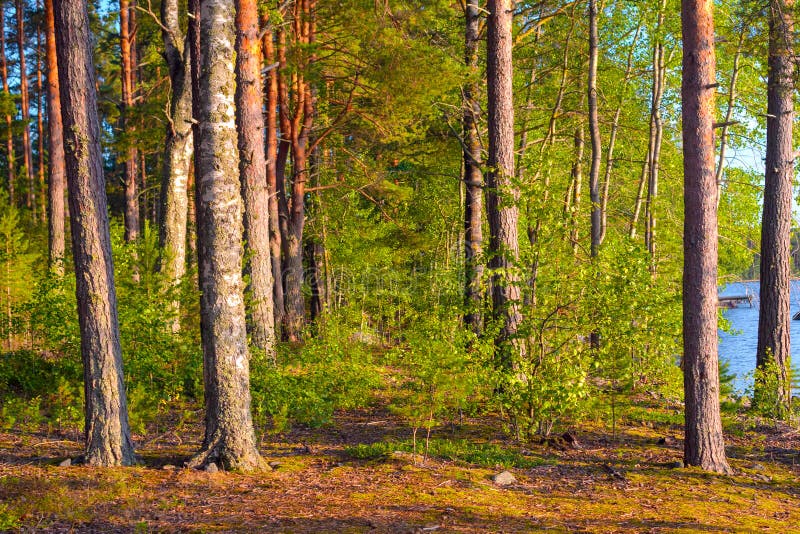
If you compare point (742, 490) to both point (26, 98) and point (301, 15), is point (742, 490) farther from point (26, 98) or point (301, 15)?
point (26, 98)

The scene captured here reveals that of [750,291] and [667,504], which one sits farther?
[750,291]

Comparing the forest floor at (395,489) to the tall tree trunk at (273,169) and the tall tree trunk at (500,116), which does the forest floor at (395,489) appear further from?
the tall tree trunk at (273,169)

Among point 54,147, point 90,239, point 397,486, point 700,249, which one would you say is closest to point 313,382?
point 397,486

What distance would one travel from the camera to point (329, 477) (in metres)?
6.49

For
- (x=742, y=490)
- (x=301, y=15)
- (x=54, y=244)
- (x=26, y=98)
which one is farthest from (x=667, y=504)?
(x=26, y=98)

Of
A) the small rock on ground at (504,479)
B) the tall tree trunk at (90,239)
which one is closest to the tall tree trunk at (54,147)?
the tall tree trunk at (90,239)

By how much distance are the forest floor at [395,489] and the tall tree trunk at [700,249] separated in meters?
0.49

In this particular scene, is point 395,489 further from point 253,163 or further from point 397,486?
point 253,163

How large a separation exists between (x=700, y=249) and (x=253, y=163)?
6.90 metres

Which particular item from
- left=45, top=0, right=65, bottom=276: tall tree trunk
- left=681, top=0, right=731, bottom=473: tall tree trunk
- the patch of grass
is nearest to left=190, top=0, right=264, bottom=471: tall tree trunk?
the patch of grass

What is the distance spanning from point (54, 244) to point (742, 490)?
47.9ft

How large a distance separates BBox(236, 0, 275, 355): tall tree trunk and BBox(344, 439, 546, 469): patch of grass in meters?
3.38

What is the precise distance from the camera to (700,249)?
7.45 metres

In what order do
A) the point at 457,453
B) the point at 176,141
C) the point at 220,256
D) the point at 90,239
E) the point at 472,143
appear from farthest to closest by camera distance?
the point at 472,143 → the point at 176,141 → the point at 457,453 → the point at 220,256 → the point at 90,239
